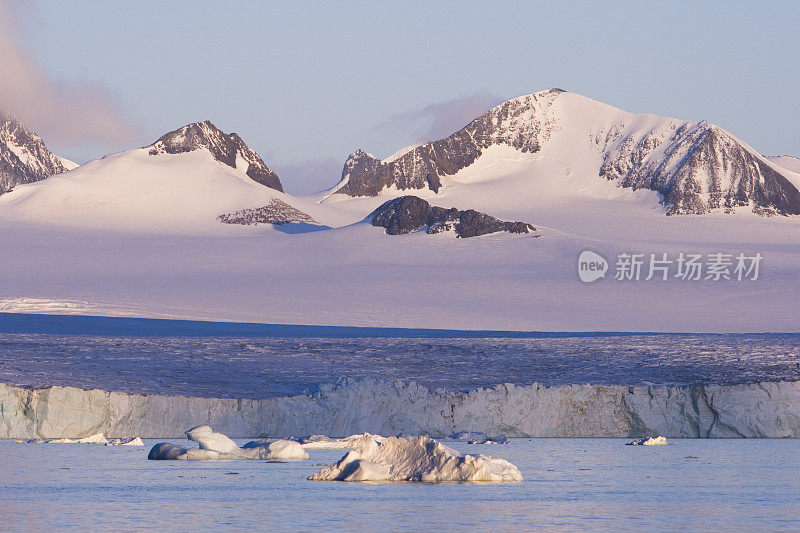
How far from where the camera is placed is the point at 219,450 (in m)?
35.2

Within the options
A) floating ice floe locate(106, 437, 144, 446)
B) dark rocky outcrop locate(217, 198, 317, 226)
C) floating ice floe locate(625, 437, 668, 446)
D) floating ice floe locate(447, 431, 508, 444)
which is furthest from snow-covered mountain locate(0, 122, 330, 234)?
floating ice floe locate(625, 437, 668, 446)

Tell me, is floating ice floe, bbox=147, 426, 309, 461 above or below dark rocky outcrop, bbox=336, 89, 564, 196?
below

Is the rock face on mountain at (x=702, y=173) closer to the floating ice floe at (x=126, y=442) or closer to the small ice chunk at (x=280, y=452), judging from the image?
the floating ice floe at (x=126, y=442)

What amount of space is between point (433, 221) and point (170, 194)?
1400 inches

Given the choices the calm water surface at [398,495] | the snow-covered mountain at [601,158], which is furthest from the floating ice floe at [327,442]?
the snow-covered mountain at [601,158]

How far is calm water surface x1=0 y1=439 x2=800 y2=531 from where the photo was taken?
77.2ft

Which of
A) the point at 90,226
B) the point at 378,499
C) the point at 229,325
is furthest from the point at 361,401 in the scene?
the point at 90,226

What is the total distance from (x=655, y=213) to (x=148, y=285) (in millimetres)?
75406

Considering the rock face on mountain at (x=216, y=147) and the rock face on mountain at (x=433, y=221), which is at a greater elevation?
the rock face on mountain at (x=216, y=147)

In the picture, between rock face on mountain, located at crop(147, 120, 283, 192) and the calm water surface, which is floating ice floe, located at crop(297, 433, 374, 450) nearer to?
the calm water surface

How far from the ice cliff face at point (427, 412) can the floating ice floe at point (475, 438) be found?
521 millimetres

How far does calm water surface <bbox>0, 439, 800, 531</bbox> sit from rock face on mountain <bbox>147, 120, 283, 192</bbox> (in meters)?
125

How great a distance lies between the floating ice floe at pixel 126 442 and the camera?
38.7 metres

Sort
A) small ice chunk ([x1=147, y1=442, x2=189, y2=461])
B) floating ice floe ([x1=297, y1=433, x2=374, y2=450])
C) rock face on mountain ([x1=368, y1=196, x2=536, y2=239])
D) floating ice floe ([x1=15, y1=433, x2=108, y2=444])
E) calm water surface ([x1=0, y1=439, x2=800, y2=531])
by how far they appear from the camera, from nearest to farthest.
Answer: calm water surface ([x1=0, y1=439, x2=800, y2=531]), small ice chunk ([x1=147, y1=442, x2=189, y2=461]), floating ice floe ([x1=297, y1=433, x2=374, y2=450]), floating ice floe ([x1=15, y1=433, x2=108, y2=444]), rock face on mountain ([x1=368, y1=196, x2=536, y2=239])
